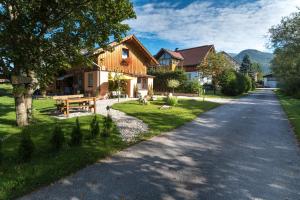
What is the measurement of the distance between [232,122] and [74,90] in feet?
63.6

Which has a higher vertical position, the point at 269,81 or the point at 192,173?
the point at 269,81

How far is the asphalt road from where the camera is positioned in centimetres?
439

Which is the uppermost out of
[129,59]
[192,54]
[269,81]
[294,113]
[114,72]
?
[192,54]

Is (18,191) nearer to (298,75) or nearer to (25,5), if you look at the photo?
(25,5)

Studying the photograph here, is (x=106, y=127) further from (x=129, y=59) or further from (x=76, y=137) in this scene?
(x=129, y=59)

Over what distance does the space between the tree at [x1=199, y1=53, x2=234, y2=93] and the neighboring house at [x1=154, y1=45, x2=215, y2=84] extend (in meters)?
4.30

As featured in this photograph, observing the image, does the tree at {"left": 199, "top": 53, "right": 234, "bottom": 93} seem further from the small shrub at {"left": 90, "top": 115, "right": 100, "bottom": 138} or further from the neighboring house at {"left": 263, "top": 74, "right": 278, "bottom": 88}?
the neighboring house at {"left": 263, "top": 74, "right": 278, "bottom": 88}

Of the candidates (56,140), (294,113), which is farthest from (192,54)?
(56,140)

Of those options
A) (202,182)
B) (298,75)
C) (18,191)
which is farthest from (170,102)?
(298,75)

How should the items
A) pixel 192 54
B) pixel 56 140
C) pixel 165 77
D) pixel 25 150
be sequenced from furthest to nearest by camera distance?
pixel 192 54 < pixel 165 77 < pixel 56 140 < pixel 25 150

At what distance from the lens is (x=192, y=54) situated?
49.8m

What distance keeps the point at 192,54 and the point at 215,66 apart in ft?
41.5

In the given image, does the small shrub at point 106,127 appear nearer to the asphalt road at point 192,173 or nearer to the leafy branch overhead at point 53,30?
the asphalt road at point 192,173

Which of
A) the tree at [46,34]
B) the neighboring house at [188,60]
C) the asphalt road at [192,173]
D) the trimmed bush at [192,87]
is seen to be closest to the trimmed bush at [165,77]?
the trimmed bush at [192,87]
